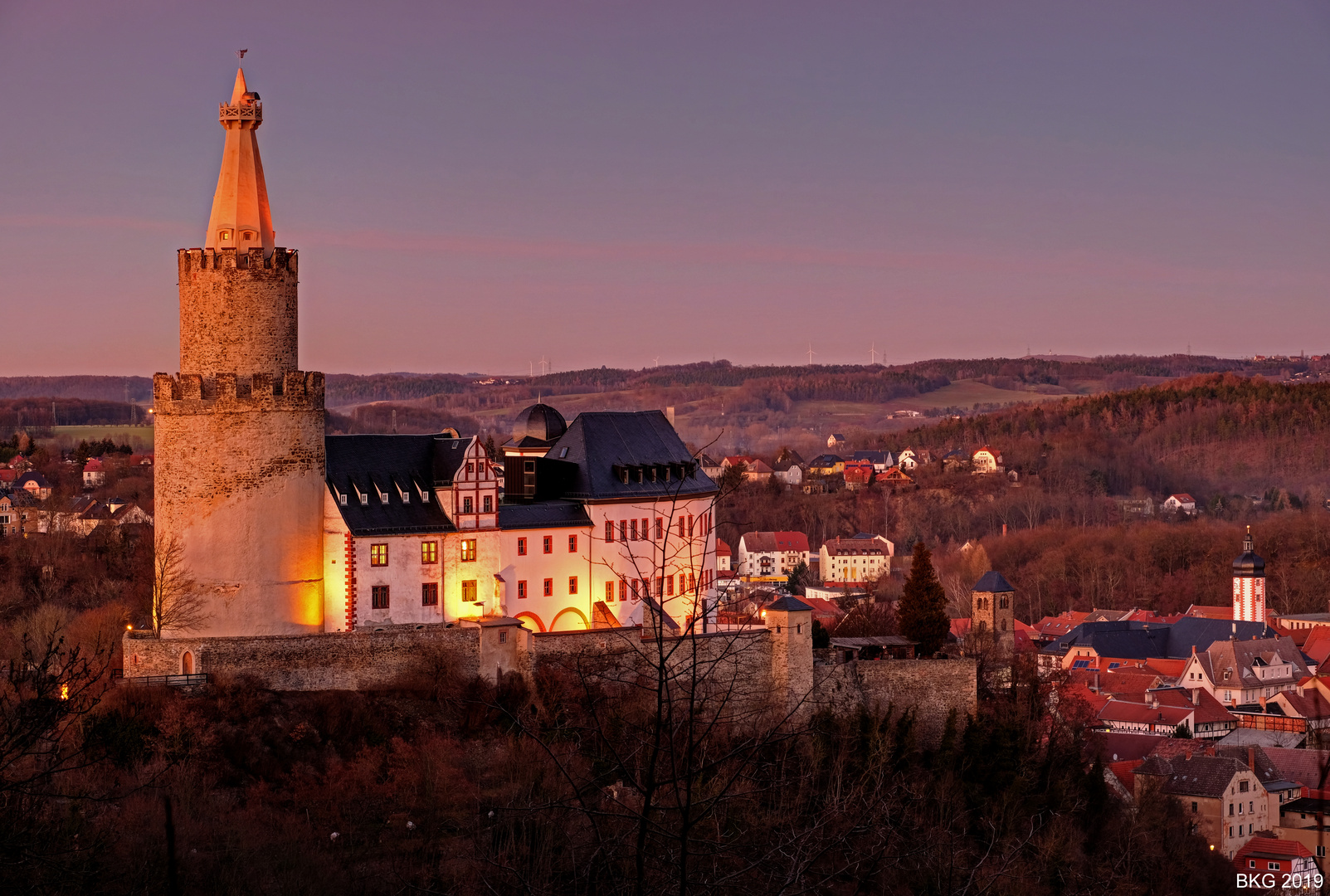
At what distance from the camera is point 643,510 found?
168ft

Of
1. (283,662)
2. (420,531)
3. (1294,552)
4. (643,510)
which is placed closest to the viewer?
(283,662)

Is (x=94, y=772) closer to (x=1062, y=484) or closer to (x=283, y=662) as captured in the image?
(x=283, y=662)

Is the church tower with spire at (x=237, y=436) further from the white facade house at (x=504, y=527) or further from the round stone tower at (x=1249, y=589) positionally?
the round stone tower at (x=1249, y=589)

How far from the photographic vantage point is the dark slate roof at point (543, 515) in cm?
4788

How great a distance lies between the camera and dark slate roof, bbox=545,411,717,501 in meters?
50.5

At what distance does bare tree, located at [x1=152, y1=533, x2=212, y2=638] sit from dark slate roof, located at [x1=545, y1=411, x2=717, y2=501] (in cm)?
1192

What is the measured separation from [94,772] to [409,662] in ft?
27.6

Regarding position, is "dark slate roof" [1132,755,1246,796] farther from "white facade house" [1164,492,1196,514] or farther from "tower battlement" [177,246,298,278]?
"white facade house" [1164,492,1196,514]

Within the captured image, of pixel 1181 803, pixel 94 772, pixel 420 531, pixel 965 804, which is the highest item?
pixel 420 531

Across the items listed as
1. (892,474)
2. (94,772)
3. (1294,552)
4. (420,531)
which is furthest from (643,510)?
(892,474)

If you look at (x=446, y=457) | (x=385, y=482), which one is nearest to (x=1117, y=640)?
(x=446, y=457)

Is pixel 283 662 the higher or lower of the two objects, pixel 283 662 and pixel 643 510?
the lower

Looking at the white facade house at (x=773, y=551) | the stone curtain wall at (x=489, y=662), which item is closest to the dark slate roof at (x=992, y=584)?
the stone curtain wall at (x=489, y=662)

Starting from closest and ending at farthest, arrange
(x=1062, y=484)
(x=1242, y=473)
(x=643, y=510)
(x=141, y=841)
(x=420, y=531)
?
(x=141, y=841), (x=420, y=531), (x=643, y=510), (x=1062, y=484), (x=1242, y=473)
